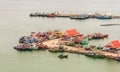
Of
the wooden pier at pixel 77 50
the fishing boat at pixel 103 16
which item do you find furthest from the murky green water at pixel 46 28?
the fishing boat at pixel 103 16

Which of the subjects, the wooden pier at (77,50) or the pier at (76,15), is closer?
the wooden pier at (77,50)

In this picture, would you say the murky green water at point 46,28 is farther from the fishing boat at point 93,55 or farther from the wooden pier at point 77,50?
the wooden pier at point 77,50

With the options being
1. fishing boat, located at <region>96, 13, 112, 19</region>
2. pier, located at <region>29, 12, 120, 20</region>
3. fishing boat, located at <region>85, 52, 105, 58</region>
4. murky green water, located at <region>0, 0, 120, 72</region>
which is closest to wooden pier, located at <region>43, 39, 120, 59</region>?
fishing boat, located at <region>85, 52, 105, 58</region>

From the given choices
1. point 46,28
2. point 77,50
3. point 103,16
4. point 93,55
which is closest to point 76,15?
point 103,16

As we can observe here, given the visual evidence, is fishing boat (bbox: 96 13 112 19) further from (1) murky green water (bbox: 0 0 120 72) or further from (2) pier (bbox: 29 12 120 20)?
(1) murky green water (bbox: 0 0 120 72)

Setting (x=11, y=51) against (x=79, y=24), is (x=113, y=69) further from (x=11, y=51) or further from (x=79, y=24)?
(x=79, y=24)

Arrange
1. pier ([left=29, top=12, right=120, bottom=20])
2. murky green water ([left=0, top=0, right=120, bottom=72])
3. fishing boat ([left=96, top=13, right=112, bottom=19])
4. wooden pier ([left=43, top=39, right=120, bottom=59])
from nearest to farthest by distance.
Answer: murky green water ([left=0, top=0, right=120, bottom=72]), wooden pier ([left=43, top=39, right=120, bottom=59]), fishing boat ([left=96, top=13, right=112, bottom=19]), pier ([left=29, top=12, right=120, bottom=20])

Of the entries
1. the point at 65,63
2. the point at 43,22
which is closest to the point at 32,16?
the point at 43,22

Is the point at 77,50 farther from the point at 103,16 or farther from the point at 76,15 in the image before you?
the point at 76,15
